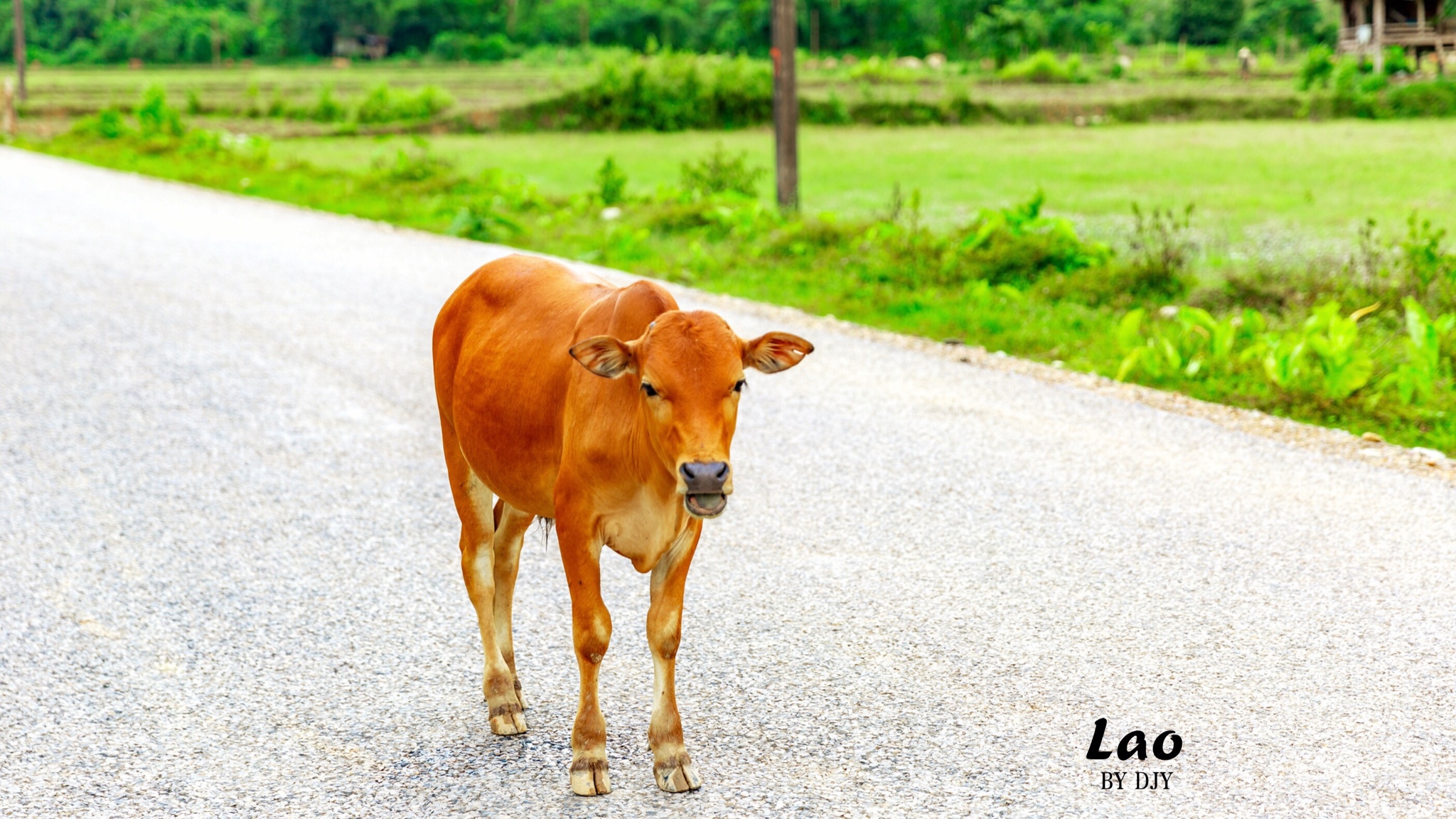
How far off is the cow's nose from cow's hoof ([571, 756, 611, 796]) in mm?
986

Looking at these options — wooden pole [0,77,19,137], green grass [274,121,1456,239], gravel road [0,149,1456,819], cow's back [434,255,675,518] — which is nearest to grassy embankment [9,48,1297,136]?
wooden pole [0,77,19,137]

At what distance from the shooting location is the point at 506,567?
431 centimetres

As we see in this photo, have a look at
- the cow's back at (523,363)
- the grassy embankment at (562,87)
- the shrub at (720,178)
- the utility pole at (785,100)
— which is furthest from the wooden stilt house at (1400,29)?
the cow's back at (523,363)

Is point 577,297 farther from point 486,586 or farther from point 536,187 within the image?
point 536,187

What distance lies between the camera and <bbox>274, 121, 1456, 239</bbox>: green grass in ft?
61.3

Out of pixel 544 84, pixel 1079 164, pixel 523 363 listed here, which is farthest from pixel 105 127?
pixel 523 363

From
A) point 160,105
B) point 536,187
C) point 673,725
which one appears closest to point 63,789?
point 673,725

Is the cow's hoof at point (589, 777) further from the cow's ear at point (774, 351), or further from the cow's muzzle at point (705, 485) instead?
the cow's ear at point (774, 351)

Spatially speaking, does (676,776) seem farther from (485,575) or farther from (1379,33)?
(1379,33)

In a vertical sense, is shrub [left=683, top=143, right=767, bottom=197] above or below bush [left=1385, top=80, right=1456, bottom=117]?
below

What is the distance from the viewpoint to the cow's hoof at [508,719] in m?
4.15

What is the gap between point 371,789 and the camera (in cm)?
383

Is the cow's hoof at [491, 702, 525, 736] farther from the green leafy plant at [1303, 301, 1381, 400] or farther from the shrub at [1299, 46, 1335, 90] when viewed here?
the shrub at [1299, 46, 1335, 90]

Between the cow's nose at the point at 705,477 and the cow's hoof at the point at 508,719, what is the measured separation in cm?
132
